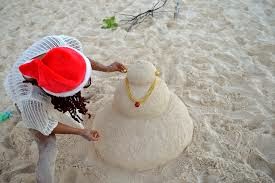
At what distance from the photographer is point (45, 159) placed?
1997mm

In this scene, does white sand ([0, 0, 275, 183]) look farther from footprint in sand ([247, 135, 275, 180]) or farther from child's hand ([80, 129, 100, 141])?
child's hand ([80, 129, 100, 141])

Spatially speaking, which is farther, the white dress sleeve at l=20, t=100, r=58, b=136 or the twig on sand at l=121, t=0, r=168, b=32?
the twig on sand at l=121, t=0, r=168, b=32

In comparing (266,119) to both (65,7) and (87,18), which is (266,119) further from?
(65,7)

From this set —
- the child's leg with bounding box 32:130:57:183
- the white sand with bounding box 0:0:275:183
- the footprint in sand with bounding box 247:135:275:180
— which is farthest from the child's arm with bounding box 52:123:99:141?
the footprint in sand with bounding box 247:135:275:180

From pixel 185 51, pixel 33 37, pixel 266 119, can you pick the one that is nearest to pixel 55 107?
pixel 266 119

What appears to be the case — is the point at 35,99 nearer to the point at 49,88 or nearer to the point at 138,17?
the point at 49,88

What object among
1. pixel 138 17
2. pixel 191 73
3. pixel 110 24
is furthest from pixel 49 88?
pixel 138 17

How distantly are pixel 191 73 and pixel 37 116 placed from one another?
5.04 feet

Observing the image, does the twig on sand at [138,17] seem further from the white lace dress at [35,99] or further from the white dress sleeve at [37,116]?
the white dress sleeve at [37,116]

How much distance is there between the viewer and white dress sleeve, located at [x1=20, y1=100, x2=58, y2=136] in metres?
1.79

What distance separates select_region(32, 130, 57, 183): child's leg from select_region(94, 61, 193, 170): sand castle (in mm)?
314

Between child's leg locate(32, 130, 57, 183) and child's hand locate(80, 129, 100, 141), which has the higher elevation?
child's hand locate(80, 129, 100, 141)

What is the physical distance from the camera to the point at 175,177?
210 cm

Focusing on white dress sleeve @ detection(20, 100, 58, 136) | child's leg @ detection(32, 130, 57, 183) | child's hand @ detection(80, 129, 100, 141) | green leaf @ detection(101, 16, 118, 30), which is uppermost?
white dress sleeve @ detection(20, 100, 58, 136)
